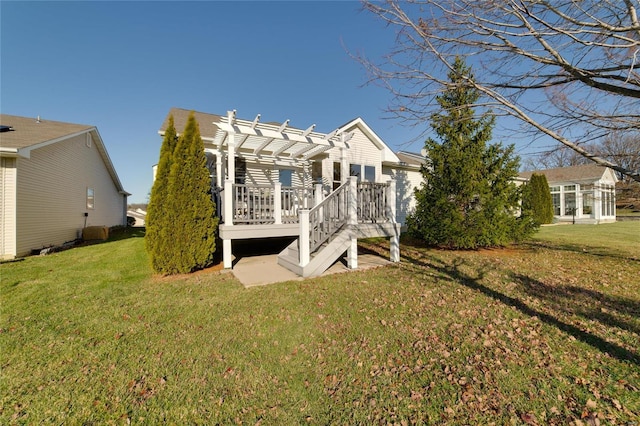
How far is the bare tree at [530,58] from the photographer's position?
10.7 feet

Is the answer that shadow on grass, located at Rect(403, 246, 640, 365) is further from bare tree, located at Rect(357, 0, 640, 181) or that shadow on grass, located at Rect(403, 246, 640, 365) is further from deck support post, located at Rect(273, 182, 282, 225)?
deck support post, located at Rect(273, 182, 282, 225)

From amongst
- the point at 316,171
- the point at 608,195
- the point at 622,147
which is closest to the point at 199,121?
the point at 316,171

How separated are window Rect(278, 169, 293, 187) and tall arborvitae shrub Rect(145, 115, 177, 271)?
15.8 ft

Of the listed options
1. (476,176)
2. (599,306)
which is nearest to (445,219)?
(476,176)

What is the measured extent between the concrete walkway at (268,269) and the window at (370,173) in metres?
5.27

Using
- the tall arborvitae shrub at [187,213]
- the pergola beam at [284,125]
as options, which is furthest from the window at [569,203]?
the tall arborvitae shrub at [187,213]

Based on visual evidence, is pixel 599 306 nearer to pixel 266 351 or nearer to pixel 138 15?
pixel 266 351

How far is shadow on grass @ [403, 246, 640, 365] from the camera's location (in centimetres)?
301

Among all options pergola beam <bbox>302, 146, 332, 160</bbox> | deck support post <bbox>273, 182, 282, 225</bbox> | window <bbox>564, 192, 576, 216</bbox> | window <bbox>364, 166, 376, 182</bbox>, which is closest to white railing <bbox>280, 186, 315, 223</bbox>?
deck support post <bbox>273, 182, 282, 225</bbox>

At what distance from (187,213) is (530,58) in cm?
716

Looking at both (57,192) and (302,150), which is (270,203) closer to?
(302,150)

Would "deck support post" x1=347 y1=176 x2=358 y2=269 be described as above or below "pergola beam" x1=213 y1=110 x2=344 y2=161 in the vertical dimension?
below

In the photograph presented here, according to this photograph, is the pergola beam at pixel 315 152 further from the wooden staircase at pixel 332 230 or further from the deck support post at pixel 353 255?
the deck support post at pixel 353 255

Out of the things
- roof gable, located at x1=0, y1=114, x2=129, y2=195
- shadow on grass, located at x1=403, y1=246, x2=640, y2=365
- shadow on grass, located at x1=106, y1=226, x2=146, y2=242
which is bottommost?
shadow on grass, located at x1=403, y1=246, x2=640, y2=365
